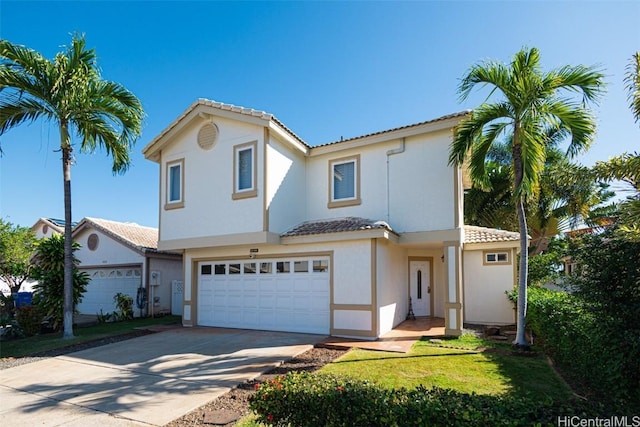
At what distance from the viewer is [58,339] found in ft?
41.5

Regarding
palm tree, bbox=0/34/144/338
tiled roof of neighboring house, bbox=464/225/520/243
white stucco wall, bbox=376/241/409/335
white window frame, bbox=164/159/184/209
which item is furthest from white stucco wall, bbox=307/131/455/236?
palm tree, bbox=0/34/144/338

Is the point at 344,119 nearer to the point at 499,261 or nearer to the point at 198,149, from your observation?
the point at 198,149

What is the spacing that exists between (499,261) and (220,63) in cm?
1265

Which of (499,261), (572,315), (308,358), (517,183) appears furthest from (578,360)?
(499,261)

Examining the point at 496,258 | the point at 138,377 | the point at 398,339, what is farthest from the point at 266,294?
the point at 496,258

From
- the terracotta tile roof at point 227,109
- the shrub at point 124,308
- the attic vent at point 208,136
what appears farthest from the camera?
the shrub at point 124,308

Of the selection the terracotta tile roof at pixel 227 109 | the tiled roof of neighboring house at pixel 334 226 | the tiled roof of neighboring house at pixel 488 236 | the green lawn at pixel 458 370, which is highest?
the terracotta tile roof at pixel 227 109

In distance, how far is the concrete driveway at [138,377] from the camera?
621 centimetres

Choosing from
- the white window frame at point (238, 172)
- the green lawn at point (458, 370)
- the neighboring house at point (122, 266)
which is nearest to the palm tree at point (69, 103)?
the white window frame at point (238, 172)

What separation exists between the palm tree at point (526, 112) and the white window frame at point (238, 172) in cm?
621

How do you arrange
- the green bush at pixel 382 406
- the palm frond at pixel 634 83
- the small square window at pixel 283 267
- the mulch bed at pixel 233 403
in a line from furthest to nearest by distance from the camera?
the small square window at pixel 283 267 < the palm frond at pixel 634 83 < the mulch bed at pixel 233 403 < the green bush at pixel 382 406

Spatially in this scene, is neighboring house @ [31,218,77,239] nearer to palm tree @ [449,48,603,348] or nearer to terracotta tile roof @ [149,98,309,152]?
terracotta tile roof @ [149,98,309,152]

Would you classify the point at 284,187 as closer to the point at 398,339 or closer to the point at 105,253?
the point at 398,339

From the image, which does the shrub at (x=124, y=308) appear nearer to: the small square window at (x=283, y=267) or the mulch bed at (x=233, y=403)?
the small square window at (x=283, y=267)
